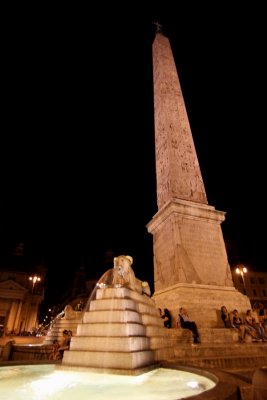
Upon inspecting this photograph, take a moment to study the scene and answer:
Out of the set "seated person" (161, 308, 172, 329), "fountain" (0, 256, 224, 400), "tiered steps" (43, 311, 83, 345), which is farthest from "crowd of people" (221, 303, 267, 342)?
"tiered steps" (43, 311, 83, 345)

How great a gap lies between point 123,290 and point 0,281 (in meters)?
47.2

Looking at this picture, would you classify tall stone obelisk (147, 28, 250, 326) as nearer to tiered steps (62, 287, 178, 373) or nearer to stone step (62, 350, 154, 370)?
tiered steps (62, 287, 178, 373)

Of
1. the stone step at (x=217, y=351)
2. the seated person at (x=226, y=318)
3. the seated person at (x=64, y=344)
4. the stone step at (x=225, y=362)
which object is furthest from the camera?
the seated person at (x=226, y=318)

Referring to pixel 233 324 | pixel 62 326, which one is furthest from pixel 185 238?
pixel 62 326

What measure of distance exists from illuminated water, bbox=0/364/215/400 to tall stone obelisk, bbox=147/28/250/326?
478 cm

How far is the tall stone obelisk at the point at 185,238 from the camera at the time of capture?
9.45 metres

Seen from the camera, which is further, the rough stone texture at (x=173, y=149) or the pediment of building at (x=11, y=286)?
the pediment of building at (x=11, y=286)

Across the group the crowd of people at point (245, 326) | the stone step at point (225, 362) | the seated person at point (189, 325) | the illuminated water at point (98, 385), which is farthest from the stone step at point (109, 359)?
the crowd of people at point (245, 326)

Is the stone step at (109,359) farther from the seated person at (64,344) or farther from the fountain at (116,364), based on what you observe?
the seated person at (64,344)

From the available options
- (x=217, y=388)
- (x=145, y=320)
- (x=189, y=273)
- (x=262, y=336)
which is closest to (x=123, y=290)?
(x=145, y=320)

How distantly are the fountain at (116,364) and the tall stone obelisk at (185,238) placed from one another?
10.2 ft

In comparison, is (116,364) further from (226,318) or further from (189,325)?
(226,318)

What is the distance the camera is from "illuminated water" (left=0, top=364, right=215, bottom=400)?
3.25 metres

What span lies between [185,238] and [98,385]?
24.7 ft
